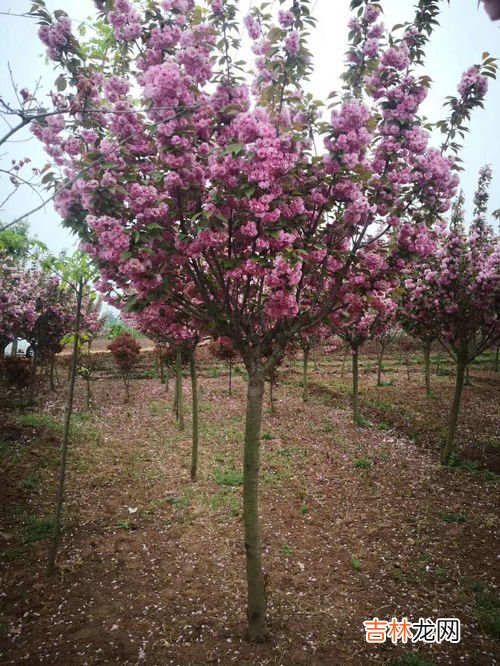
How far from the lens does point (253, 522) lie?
4.48 meters

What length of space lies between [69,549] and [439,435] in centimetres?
1050

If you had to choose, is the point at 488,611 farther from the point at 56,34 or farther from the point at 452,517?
the point at 56,34

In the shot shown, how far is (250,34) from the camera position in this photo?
13.2ft

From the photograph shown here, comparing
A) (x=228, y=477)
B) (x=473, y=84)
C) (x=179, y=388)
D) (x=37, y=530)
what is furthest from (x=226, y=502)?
(x=473, y=84)

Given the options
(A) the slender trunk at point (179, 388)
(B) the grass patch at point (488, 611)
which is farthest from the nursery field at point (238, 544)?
(A) the slender trunk at point (179, 388)

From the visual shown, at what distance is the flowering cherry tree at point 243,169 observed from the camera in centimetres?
357

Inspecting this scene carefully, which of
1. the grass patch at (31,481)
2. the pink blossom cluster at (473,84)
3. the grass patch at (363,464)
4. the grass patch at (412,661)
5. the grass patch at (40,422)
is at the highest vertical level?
the pink blossom cluster at (473,84)

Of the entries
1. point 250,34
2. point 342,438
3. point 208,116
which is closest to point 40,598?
point 208,116

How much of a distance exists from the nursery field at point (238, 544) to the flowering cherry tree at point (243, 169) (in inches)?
A: 42.1

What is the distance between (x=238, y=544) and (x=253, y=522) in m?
2.56

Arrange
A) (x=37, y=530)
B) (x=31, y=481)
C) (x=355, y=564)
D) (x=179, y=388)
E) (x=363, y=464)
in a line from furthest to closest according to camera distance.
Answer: (x=179, y=388) < (x=363, y=464) < (x=31, y=481) < (x=37, y=530) < (x=355, y=564)

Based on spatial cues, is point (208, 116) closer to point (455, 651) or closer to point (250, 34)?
point (250, 34)

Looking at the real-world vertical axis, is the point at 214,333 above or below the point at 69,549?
above

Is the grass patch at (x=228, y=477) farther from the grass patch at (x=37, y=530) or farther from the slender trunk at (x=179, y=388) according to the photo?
the slender trunk at (x=179, y=388)
